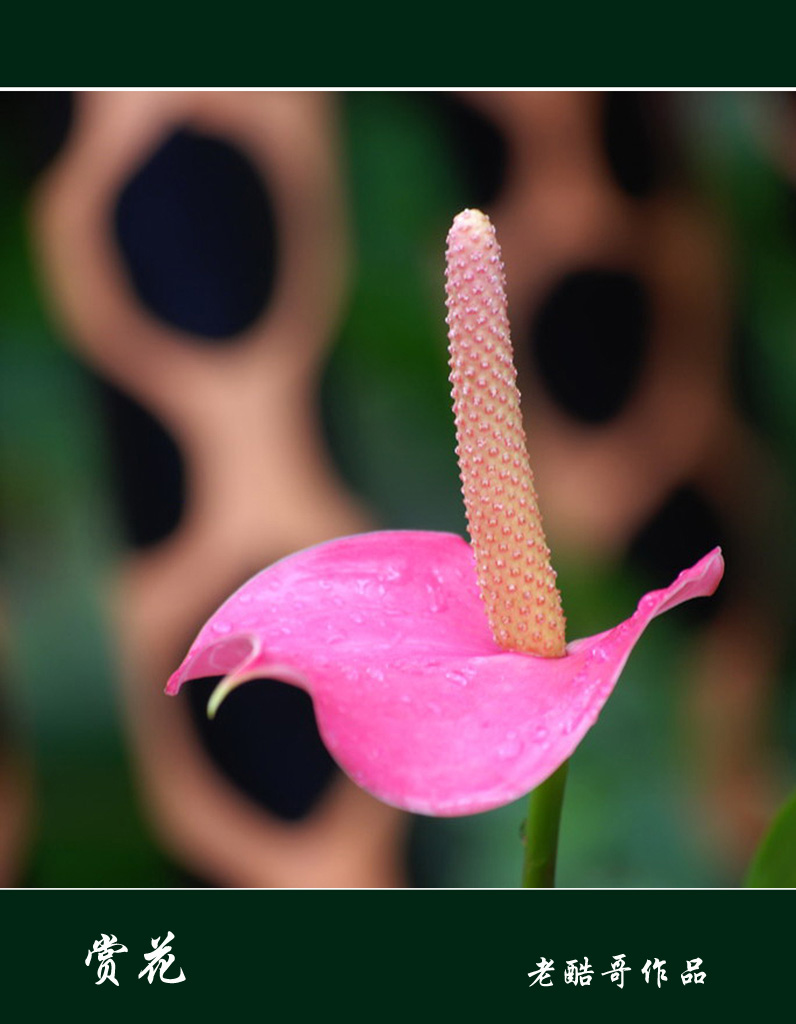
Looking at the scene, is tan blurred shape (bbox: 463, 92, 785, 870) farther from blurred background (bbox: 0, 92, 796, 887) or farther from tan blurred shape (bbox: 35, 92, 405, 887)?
tan blurred shape (bbox: 35, 92, 405, 887)

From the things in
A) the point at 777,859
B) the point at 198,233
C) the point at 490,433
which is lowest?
the point at 777,859

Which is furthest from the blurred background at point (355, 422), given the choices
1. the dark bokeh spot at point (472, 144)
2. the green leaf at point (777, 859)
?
the green leaf at point (777, 859)

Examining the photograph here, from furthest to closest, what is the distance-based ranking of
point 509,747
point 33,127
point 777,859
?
1. point 33,127
2. point 777,859
3. point 509,747

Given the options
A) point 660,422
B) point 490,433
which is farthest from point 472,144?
point 490,433

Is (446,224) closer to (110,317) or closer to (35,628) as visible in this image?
(110,317)

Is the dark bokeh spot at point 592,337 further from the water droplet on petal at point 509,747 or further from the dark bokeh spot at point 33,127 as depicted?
the water droplet on petal at point 509,747

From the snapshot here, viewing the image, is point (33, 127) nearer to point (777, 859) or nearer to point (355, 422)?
point (355, 422)
